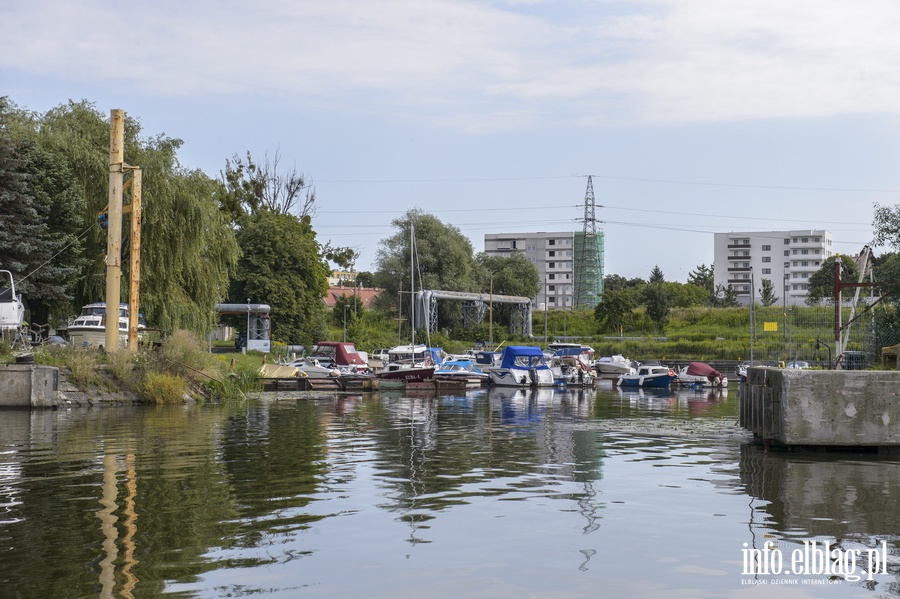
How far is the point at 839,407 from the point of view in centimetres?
2002

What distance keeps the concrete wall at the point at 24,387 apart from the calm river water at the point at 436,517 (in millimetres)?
9780

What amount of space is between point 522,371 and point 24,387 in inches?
1302

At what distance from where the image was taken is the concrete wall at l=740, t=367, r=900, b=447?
19.8 meters

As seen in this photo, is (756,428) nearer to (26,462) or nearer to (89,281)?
(26,462)

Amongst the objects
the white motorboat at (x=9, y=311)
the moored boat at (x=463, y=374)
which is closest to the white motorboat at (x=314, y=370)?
the moored boat at (x=463, y=374)

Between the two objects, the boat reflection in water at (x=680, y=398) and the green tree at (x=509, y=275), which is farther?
the green tree at (x=509, y=275)

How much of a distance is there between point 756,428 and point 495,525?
1147 cm

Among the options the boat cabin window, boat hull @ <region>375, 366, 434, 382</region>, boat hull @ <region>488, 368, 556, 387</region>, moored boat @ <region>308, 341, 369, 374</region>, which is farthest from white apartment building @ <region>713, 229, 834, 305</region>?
boat hull @ <region>375, 366, 434, 382</region>

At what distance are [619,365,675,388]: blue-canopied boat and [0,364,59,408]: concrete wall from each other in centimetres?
3937

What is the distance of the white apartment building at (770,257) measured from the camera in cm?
16875

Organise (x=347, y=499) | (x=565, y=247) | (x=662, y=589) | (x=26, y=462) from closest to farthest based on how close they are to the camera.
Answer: (x=662, y=589)
(x=347, y=499)
(x=26, y=462)
(x=565, y=247)

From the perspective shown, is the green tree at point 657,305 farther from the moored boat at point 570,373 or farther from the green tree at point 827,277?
the moored boat at point 570,373

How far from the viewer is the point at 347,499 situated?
14.9 m

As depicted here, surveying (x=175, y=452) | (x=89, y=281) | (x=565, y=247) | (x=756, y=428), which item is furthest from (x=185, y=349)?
(x=565, y=247)
